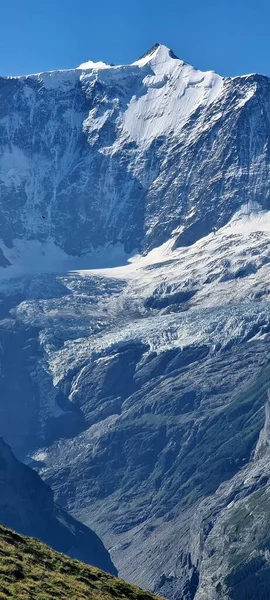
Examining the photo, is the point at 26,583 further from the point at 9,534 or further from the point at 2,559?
the point at 9,534

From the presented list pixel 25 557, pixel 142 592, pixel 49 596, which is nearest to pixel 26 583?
pixel 49 596

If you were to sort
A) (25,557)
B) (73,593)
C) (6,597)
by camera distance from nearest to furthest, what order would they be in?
(6,597)
(73,593)
(25,557)

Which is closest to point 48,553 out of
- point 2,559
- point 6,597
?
point 2,559

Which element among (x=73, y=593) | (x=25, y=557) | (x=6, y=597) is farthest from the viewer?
(x=25, y=557)

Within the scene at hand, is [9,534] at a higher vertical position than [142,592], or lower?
higher

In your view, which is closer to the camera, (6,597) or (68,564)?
(6,597)

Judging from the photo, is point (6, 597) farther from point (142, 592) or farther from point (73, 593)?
point (142, 592)
